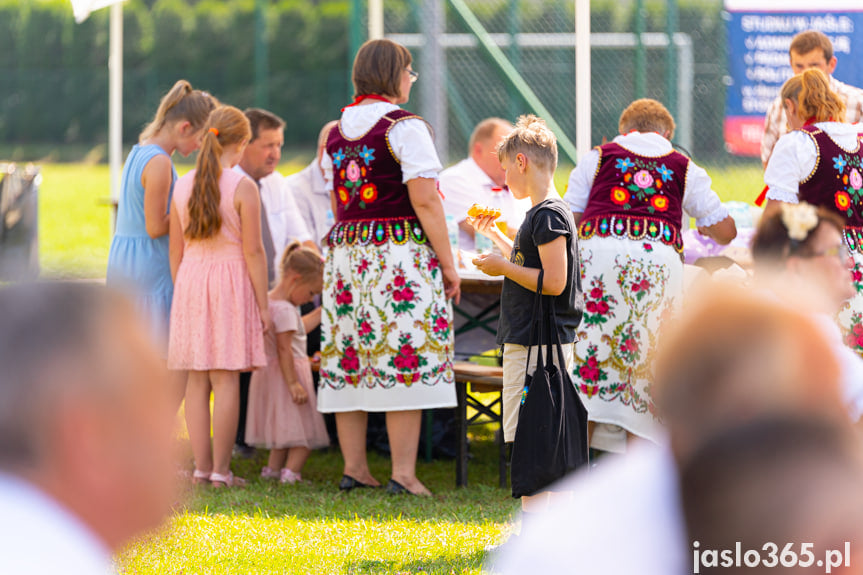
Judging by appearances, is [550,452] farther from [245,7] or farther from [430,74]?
[245,7]

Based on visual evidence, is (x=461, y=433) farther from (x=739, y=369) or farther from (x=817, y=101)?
(x=739, y=369)

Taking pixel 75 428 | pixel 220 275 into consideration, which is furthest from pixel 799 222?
pixel 220 275

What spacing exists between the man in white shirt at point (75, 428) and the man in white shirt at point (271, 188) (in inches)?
165

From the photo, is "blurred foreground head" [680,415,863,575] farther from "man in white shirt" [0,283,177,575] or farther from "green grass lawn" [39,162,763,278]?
"green grass lawn" [39,162,763,278]

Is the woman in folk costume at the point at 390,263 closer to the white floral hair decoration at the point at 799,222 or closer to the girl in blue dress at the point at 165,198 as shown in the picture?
the girl in blue dress at the point at 165,198

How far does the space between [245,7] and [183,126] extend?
25.2 metres

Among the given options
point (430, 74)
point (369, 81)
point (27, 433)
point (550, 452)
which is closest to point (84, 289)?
point (27, 433)

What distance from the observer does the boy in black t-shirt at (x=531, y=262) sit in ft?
11.4

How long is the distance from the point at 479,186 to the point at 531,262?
2173mm

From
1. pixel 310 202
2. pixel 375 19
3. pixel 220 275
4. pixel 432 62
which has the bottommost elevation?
pixel 220 275

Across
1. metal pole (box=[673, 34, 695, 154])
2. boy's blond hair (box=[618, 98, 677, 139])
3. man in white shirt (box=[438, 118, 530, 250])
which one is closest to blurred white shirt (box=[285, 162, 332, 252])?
man in white shirt (box=[438, 118, 530, 250])

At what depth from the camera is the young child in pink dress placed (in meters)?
4.70

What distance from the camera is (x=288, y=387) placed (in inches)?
186

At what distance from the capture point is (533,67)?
17.1 m
